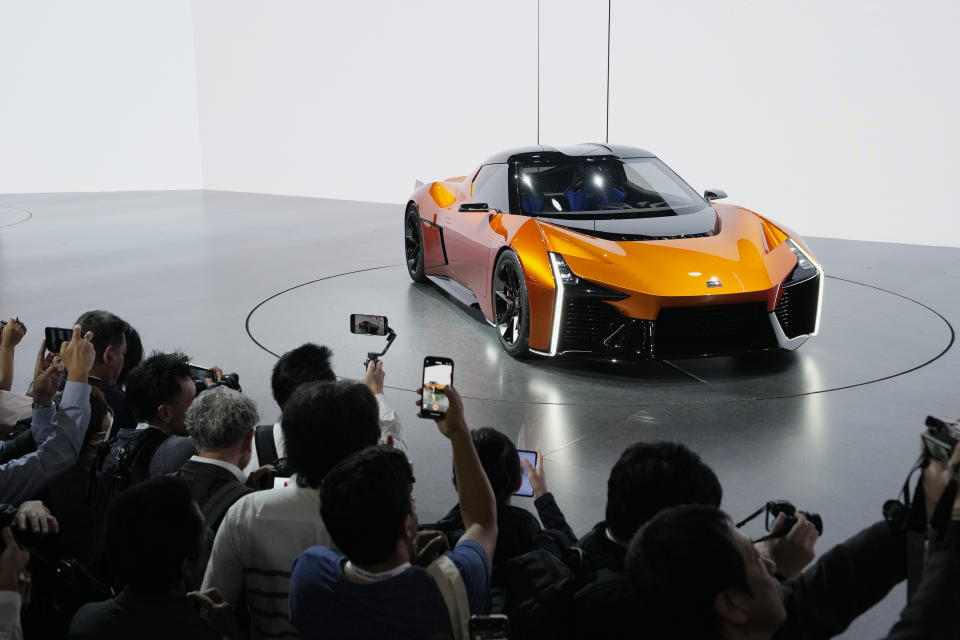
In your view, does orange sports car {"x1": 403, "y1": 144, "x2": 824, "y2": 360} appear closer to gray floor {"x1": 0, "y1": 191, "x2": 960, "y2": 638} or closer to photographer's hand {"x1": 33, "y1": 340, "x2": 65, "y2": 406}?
gray floor {"x1": 0, "y1": 191, "x2": 960, "y2": 638}

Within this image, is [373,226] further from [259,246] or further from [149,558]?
[149,558]

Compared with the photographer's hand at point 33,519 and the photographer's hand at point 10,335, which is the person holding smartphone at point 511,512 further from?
the photographer's hand at point 10,335

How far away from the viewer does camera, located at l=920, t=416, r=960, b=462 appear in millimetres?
1981

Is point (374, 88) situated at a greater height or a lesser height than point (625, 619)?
greater

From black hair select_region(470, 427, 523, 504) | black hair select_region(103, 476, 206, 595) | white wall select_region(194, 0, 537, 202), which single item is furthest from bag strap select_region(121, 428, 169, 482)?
white wall select_region(194, 0, 537, 202)

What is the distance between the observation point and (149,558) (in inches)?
84.9

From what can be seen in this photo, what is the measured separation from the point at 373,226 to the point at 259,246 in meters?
1.90

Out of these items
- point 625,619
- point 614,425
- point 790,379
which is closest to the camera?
point 625,619

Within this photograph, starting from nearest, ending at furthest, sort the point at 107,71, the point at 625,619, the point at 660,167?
the point at 625,619 < the point at 660,167 < the point at 107,71

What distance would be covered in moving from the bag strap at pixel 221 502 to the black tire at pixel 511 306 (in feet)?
10.4

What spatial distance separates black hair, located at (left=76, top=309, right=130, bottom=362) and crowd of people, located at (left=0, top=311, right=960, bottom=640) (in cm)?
113

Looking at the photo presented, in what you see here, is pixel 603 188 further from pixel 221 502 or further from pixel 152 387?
pixel 221 502

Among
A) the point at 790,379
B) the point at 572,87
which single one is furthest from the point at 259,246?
the point at 790,379

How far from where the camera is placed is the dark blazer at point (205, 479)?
2.88 meters
